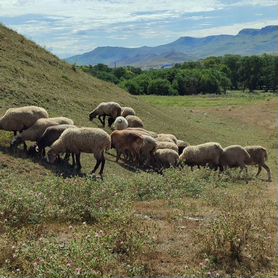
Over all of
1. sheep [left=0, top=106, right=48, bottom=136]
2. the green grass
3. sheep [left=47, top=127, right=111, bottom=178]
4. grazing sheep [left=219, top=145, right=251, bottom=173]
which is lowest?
the green grass

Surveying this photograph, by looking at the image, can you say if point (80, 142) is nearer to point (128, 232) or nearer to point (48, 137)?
point (48, 137)

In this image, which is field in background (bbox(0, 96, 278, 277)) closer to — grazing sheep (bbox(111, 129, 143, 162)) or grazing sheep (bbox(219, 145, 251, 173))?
grazing sheep (bbox(111, 129, 143, 162))

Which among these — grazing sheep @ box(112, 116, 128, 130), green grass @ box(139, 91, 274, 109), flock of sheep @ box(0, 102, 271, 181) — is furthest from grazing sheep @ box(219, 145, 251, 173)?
green grass @ box(139, 91, 274, 109)

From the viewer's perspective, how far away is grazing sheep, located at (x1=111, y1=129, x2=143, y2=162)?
19375 mm

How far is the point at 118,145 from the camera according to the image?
19.7 metres

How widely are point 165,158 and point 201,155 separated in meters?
1.67

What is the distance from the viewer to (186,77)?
10819 centimetres

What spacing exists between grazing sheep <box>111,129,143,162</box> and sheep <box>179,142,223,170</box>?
191cm

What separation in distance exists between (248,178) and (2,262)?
14297 millimetres

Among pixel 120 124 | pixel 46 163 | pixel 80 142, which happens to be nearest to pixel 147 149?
pixel 120 124

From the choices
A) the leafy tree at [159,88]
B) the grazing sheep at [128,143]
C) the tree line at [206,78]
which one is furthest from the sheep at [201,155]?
the leafy tree at [159,88]

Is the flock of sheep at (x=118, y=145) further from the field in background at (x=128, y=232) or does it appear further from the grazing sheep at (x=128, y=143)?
the field in background at (x=128, y=232)

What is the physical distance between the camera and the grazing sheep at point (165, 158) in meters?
19.3

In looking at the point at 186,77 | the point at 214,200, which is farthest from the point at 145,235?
the point at 186,77
